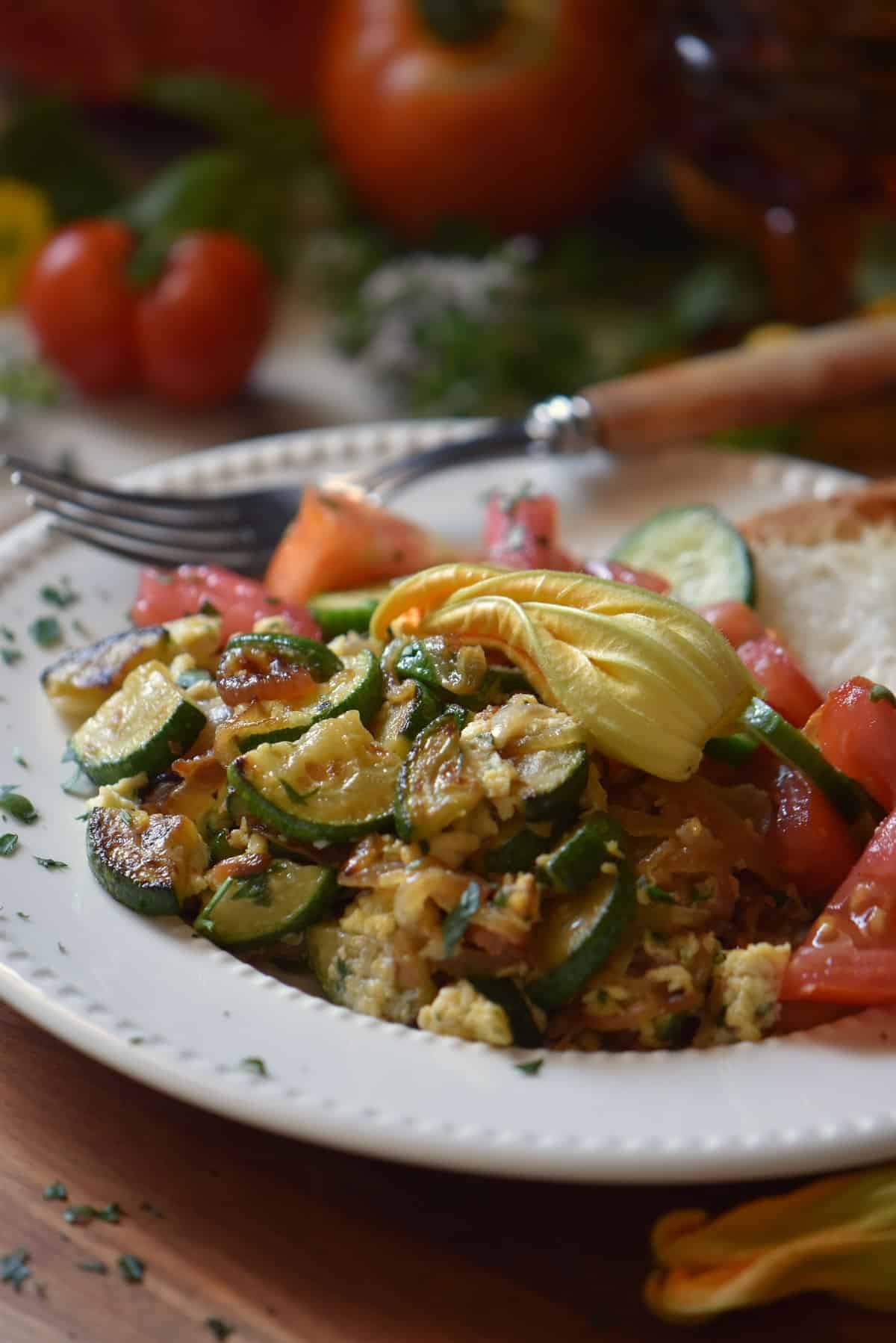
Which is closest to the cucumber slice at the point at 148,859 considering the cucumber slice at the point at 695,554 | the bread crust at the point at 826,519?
the cucumber slice at the point at 695,554

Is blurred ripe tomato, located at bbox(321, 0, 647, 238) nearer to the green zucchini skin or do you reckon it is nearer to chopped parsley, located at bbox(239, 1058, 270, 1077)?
the green zucchini skin

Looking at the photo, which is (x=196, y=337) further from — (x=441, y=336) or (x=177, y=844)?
(x=177, y=844)

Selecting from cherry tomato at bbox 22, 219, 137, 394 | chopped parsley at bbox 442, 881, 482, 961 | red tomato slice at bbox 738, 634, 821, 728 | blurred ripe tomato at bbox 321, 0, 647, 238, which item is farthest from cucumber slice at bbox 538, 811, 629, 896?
blurred ripe tomato at bbox 321, 0, 647, 238

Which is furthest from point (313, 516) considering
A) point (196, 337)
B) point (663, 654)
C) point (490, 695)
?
point (196, 337)

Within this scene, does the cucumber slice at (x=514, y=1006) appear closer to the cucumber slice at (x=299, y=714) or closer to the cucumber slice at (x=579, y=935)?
the cucumber slice at (x=579, y=935)

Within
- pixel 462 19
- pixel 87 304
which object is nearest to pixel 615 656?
pixel 87 304

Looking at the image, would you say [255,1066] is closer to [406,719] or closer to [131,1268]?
[131,1268]
